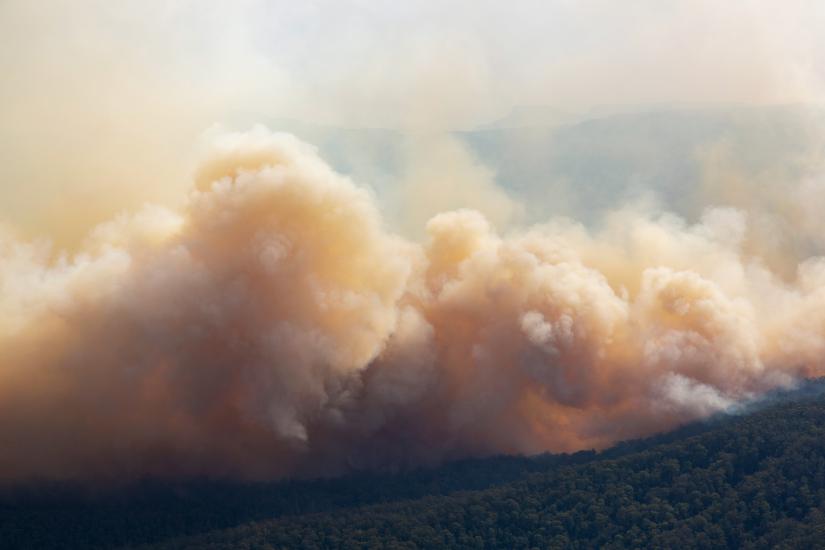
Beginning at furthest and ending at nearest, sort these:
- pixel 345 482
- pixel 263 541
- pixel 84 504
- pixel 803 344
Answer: pixel 803 344
pixel 345 482
pixel 84 504
pixel 263 541

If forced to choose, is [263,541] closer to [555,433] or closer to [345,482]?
[345,482]

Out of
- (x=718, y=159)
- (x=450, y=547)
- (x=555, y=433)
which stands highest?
(x=718, y=159)

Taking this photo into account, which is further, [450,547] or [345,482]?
[345,482]

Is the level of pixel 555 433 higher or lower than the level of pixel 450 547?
higher

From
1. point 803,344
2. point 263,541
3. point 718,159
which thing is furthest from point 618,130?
point 263,541
